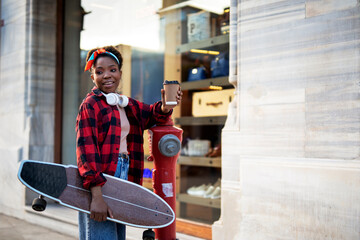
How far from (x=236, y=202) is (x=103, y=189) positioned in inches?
51.4

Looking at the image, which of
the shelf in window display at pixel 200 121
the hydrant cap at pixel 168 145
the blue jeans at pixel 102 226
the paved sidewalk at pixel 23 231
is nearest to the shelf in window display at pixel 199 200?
the shelf in window display at pixel 200 121

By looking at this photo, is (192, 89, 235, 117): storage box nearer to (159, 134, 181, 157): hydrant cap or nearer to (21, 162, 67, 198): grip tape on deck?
(159, 134, 181, 157): hydrant cap

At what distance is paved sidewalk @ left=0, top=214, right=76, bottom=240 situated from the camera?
184 inches

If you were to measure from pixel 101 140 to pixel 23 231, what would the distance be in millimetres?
3255

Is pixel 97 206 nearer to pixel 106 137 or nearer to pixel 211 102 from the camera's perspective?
pixel 106 137

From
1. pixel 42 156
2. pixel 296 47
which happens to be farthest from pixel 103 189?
pixel 42 156

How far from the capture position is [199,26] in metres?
4.42

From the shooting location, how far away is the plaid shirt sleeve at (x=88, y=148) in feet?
7.13

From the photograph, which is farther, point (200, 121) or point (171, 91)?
point (200, 121)

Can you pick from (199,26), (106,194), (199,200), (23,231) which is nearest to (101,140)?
(106,194)

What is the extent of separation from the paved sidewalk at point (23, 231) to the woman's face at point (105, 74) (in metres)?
2.79

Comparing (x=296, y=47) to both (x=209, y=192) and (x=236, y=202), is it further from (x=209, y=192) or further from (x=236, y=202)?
(x=209, y=192)

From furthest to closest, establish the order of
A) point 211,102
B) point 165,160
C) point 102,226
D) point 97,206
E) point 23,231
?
point 23,231 → point 211,102 → point 165,160 → point 102,226 → point 97,206

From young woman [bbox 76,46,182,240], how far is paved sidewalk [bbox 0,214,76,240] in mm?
2569
